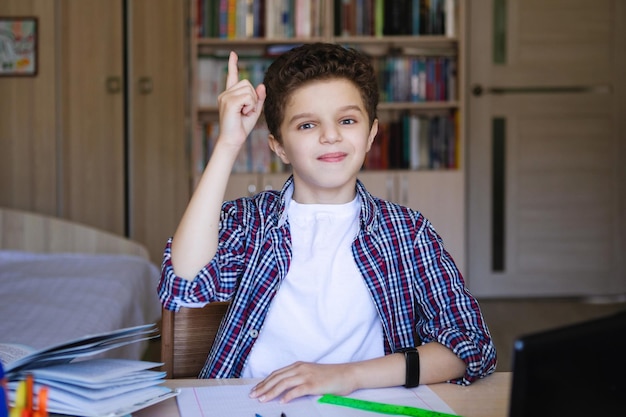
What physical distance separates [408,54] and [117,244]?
1.70 meters

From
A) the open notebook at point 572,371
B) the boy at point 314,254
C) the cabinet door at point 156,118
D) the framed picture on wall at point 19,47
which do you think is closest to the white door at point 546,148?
the cabinet door at point 156,118

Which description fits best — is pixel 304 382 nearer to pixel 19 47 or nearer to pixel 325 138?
pixel 325 138

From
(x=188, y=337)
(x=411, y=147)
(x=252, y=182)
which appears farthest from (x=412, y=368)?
(x=411, y=147)

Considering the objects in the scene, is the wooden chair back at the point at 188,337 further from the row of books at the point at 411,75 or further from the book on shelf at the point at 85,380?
the row of books at the point at 411,75

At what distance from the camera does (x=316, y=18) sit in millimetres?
3729

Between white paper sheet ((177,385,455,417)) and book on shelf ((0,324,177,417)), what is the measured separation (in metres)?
0.06

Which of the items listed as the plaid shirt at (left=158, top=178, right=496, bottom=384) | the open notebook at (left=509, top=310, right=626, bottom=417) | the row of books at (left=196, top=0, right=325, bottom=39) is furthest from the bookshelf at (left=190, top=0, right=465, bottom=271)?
the open notebook at (left=509, top=310, right=626, bottom=417)

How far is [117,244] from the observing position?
10.8ft

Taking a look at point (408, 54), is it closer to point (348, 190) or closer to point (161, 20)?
point (161, 20)

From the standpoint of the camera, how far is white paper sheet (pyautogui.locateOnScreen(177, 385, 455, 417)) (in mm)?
901

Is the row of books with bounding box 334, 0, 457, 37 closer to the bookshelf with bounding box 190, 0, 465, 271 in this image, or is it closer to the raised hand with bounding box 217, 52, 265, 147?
the bookshelf with bounding box 190, 0, 465, 271

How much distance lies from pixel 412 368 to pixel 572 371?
49 cm

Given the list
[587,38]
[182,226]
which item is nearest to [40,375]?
[182,226]

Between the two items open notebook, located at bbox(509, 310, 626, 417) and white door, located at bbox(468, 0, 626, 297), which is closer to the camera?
open notebook, located at bbox(509, 310, 626, 417)
